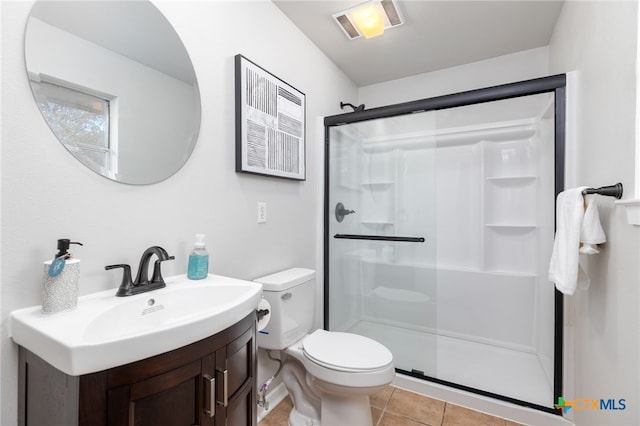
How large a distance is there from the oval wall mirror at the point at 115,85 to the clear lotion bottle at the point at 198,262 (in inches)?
11.9

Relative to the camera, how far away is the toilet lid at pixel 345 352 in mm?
1338

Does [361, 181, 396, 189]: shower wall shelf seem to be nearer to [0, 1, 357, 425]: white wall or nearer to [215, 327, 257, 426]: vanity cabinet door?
[0, 1, 357, 425]: white wall

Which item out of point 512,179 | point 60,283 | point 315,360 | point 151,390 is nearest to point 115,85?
point 60,283

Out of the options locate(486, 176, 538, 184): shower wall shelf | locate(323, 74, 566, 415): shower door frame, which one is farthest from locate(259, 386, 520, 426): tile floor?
locate(486, 176, 538, 184): shower wall shelf

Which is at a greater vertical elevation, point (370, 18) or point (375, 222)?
point (370, 18)

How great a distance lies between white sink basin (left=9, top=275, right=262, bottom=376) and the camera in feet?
1.96

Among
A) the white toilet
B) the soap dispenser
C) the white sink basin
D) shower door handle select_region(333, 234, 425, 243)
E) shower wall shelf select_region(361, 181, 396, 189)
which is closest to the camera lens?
the white sink basin

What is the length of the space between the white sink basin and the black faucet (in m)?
0.02

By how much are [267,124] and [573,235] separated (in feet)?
4.93

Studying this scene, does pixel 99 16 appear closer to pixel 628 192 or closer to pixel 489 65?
pixel 628 192

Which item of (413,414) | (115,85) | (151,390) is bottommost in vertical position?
(413,414)

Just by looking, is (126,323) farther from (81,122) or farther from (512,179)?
(512,179)

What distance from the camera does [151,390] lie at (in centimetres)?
67

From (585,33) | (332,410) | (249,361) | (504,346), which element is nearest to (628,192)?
(585,33)
